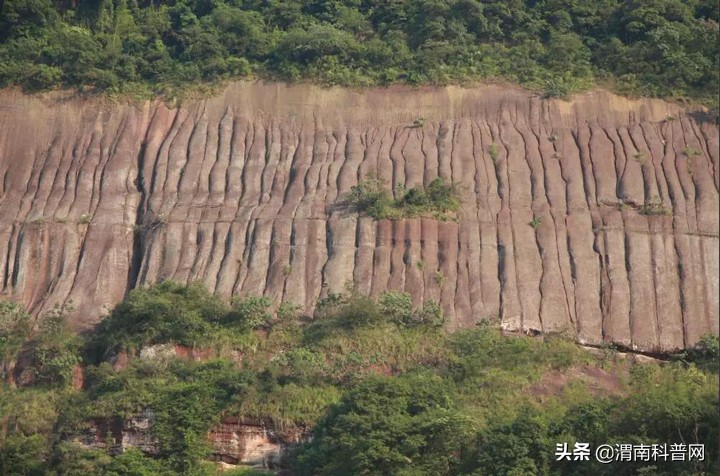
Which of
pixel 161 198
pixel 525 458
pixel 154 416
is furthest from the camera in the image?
pixel 161 198

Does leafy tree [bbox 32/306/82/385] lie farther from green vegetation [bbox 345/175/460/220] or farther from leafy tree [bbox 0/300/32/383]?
green vegetation [bbox 345/175/460/220]

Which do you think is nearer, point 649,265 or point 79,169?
point 649,265

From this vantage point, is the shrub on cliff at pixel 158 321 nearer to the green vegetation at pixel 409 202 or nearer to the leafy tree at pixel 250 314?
the leafy tree at pixel 250 314

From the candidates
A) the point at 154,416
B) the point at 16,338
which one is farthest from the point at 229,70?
the point at 154,416

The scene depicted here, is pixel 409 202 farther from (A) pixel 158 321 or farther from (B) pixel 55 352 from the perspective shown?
(B) pixel 55 352

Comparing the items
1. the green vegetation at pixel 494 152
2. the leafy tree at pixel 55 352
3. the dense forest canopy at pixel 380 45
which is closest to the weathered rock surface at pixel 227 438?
the leafy tree at pixel 55 352

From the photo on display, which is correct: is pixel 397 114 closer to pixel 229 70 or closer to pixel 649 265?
pixel 229 70
